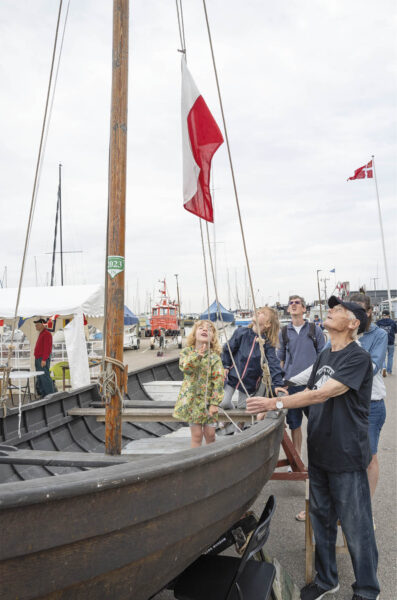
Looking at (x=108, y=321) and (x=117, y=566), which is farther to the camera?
(x=108, y=321)

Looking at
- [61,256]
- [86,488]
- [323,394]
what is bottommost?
[86,488]

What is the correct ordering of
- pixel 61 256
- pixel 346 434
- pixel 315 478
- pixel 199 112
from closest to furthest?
pixel 346 434
pixel 315 478
pixel 199 112
pixel 61 256

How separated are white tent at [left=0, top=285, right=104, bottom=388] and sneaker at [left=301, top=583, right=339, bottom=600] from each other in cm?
758

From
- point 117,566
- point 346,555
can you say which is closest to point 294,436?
point 346,555

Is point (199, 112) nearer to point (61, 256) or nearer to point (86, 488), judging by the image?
point (86, 488)

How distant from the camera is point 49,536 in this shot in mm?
1697

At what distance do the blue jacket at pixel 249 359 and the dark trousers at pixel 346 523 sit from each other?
1.37m

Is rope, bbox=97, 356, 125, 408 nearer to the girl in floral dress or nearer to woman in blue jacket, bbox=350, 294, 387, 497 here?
the girl in floral dress

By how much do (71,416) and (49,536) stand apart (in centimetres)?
327

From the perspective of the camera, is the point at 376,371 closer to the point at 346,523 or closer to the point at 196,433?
the point at 346,523

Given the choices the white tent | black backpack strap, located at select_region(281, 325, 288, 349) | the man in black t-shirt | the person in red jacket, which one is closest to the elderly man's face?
the man in black t-shirt

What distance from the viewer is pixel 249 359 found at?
4453mm

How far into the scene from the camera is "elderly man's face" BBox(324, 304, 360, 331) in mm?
2922

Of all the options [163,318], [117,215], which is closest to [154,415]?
[117,215]
